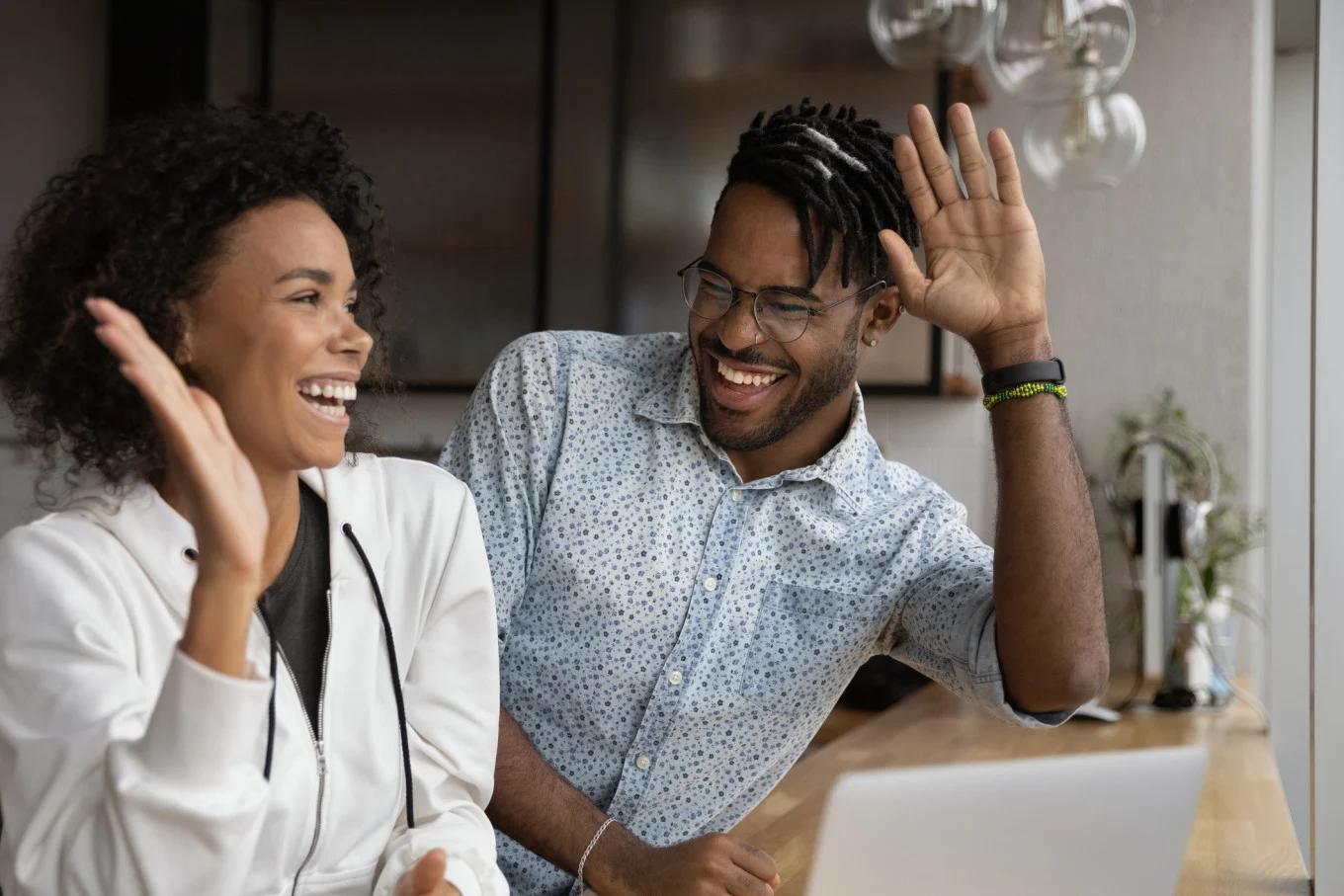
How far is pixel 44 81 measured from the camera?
4.81 meters

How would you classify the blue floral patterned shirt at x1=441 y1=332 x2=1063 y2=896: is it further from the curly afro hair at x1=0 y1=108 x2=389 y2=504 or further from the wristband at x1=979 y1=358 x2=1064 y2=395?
the curly afro hair at x1=0 y1=108 x2=389 y2=504

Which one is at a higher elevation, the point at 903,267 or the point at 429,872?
the point at 903,267

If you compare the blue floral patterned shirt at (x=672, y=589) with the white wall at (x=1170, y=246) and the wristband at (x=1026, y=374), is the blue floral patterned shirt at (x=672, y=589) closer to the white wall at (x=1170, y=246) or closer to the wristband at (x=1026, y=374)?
the wristband at (x=1026, y=374)

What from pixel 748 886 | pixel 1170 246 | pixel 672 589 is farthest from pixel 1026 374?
pixel 1170 246

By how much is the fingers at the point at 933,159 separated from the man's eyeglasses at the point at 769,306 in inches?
8.1

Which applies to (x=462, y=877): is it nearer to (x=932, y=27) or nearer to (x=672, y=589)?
(x=672, y=589)

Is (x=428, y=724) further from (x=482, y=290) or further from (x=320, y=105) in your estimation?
(x=320, y=105)

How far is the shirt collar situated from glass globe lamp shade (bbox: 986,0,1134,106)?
1.19m

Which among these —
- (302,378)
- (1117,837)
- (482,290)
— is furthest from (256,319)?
(482,290)

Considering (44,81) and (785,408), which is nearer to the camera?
(785,408)

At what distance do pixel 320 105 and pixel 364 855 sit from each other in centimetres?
404

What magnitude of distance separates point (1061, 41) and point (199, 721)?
7.46 ft

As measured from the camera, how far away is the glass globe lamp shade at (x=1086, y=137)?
327 cm

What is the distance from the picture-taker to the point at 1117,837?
3.65 feet
